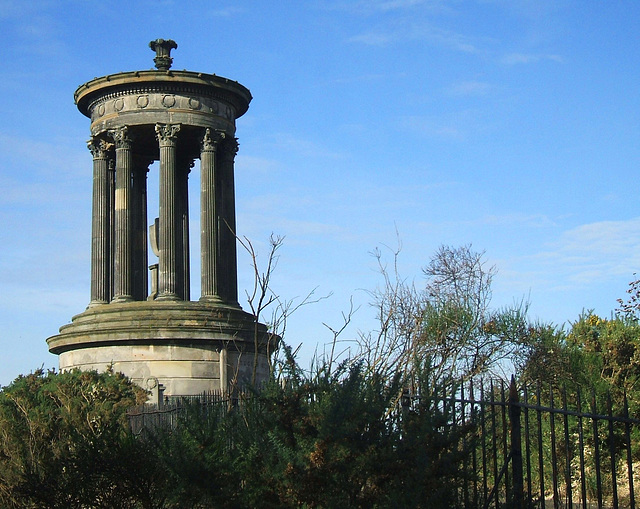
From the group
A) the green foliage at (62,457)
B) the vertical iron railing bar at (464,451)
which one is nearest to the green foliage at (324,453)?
the vertical iron railing bar at (464,451)

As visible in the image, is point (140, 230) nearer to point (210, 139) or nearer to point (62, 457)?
point (210, 139)

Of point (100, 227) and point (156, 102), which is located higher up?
point (156, 102)

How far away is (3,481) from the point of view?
1101cm

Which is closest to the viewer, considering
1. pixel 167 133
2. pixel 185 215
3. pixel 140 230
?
pixel 167 133

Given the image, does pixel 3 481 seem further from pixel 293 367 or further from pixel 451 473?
pixel 451 473

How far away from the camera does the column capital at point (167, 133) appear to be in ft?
94.6

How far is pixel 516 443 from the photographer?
8.48m

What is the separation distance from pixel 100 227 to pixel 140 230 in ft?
6.20

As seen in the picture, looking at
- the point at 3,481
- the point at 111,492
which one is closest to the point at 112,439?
the point at 111,492

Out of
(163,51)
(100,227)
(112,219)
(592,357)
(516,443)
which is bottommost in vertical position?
(516,443)

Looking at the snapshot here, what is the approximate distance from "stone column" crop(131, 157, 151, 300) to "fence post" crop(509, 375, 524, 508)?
2292cm

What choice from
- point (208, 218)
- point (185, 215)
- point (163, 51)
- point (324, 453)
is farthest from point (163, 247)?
point (324, 453)

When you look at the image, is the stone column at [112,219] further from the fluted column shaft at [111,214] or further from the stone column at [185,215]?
the stone column at [185,215]

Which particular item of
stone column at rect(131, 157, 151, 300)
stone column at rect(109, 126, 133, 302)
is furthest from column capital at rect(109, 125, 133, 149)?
stone column at rect(131, 157, 151, 300)
